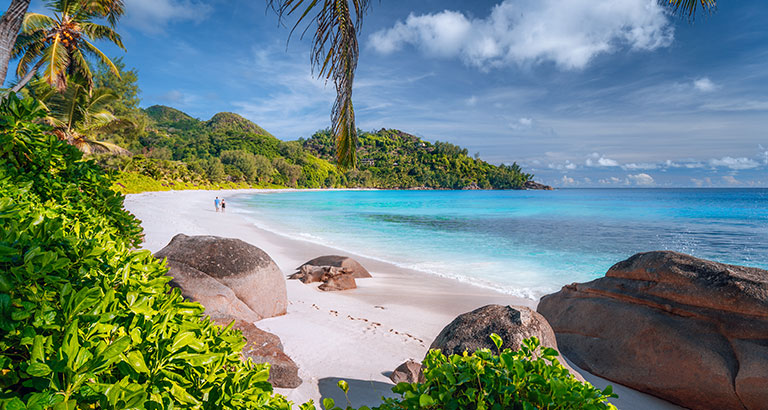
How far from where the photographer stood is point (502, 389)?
1518 millimetres

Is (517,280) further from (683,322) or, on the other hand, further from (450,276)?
(683,322)

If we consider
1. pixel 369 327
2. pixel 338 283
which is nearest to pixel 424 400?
pixel 369 327

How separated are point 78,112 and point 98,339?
28.8m

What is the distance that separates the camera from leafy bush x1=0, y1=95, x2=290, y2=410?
0.97 metres

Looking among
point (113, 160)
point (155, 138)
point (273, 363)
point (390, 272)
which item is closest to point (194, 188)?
point (113, 160)

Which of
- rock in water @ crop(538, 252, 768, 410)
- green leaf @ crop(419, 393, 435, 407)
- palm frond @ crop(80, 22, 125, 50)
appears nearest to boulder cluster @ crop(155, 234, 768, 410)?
rock in water @ crop(538, 252, 768, 410)

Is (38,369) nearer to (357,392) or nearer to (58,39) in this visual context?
(357,392)

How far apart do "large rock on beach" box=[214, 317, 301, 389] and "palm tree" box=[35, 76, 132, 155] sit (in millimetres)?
22297

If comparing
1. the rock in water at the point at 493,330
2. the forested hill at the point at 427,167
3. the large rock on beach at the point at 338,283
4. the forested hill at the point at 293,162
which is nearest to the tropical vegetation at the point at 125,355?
the rock in water at the point at 493,330

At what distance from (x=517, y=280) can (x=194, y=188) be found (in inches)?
2546

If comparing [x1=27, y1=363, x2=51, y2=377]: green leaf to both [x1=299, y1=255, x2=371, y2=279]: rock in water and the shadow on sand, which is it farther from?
[x1=299, y1=255, x2=371, y2=279]: rock in water

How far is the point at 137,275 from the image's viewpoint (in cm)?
183

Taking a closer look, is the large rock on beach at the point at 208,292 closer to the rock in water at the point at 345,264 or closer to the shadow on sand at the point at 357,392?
the shadow on sand at the point at 357,392

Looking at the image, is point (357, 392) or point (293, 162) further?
point (293, 162)
